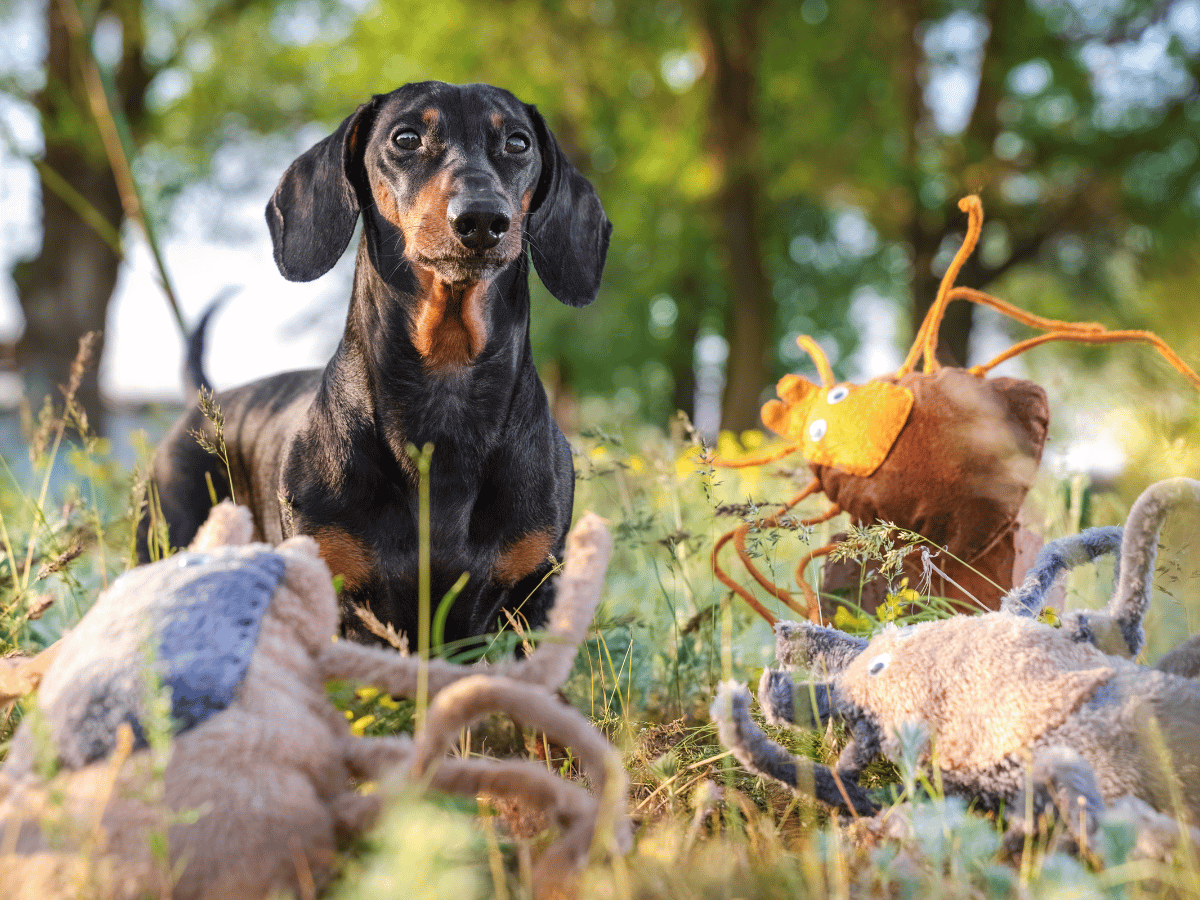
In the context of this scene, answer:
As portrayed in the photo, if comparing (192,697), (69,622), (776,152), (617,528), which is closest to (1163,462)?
(617,528)

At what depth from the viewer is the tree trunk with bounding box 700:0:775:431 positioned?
38.8ft

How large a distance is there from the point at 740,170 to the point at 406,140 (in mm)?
10276

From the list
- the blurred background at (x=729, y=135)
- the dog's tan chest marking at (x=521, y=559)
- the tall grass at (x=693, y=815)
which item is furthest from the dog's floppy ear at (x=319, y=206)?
the blurred background at (x=729, y=135)

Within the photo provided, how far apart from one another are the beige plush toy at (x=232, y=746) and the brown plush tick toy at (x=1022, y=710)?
0.34 metres

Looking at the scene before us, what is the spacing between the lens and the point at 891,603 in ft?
5.85

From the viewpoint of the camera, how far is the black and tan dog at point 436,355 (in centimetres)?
206

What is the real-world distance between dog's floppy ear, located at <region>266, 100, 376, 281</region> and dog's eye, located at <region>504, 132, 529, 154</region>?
40 cm

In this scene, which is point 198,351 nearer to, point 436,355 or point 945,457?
point 436,355

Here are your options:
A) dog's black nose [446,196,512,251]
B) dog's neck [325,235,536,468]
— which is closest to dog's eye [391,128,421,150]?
dog's neck [325,235,536,468]

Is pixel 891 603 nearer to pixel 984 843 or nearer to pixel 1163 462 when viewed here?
pixel 984 843

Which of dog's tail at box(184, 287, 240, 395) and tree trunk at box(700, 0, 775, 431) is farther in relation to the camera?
tree trunk at box(700, 0, 775, 431)

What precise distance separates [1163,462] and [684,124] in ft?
41.1

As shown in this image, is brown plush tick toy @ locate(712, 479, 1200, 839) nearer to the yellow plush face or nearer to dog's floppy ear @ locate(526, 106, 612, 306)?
the yellow plush face

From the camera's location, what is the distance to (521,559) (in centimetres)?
217
